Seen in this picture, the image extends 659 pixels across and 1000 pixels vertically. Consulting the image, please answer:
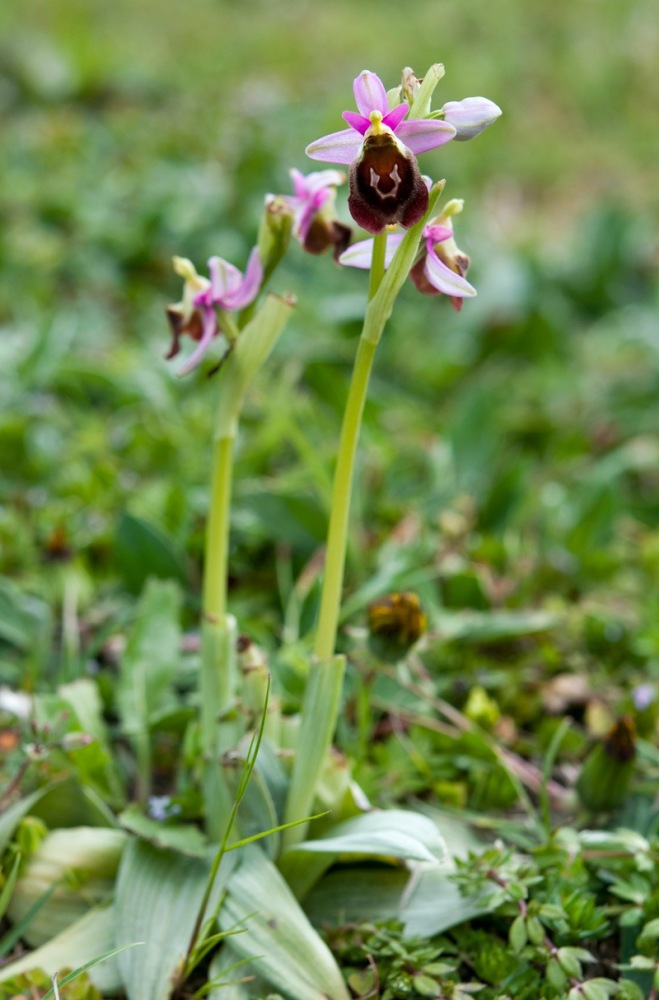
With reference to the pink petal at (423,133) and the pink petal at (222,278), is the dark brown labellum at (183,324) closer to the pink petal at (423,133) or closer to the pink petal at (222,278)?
the pink petal at (222,278)

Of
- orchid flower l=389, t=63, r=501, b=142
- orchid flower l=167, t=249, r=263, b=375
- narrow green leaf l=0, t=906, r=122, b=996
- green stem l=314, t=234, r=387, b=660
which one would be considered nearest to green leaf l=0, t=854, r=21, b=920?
narrow green leaf l=0, t=906, r=122, b=996

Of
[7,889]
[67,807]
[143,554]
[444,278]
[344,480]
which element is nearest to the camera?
[444,278]

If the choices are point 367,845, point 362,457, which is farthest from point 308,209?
point 362,457

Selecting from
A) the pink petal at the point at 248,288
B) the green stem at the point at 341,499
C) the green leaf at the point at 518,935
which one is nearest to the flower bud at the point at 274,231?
the pink petal at the point at 248,288

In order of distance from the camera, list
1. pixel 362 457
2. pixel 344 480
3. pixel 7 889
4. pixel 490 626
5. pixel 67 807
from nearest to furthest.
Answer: pixel 344 480, pixel 7 889, pixel 67 807, pixel 490 626, pixel 362 457

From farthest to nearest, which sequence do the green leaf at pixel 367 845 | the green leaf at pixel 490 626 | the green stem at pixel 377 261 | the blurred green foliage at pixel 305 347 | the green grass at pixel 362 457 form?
1. the blurred green foliage at pixel 305 347
2. the green leaf at pixel 490 626
3. the green grass at pixel 362 457
4. the green leaf at pixel 367 845
5. the green stem at pixel 377 261

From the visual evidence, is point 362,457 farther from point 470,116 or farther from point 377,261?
point 470,116
